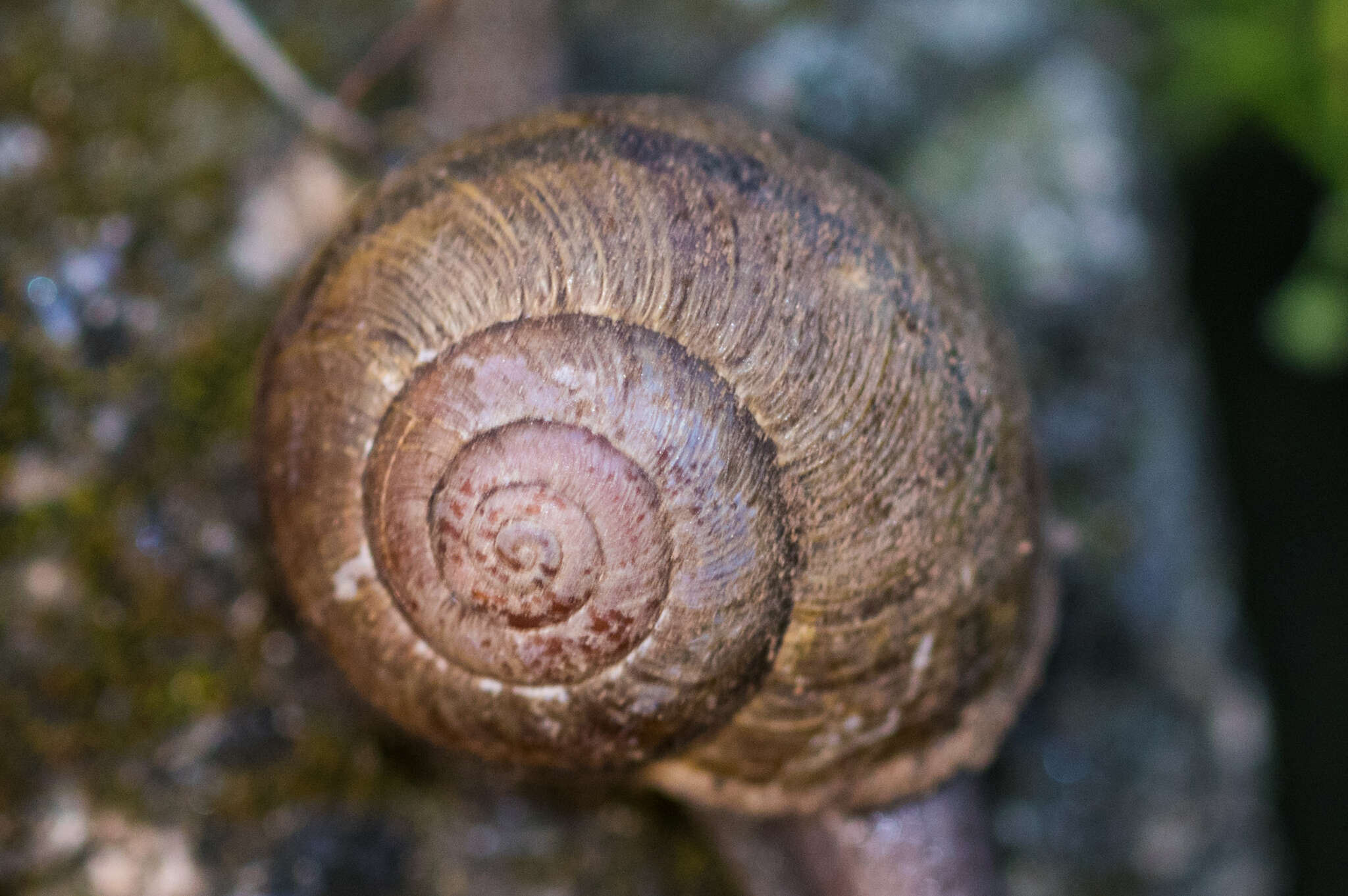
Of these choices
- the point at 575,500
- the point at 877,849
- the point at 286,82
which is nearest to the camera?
the point at 575,500

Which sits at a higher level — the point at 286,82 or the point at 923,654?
the point at 286,82

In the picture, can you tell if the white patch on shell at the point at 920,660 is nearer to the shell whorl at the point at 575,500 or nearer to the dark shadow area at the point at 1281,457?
the shell whorl at the point at 575,500

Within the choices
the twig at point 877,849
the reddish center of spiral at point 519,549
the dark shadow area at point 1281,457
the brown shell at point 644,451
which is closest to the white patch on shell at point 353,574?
the brown shell at point 644,451

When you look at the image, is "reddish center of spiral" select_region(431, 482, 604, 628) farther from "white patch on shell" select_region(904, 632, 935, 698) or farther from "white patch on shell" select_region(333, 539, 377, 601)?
"white patch on shell" select_region(904, 632, 935, 698)

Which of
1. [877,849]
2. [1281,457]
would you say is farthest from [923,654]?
[1281,457]

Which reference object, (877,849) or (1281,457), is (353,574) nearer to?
(877,849)

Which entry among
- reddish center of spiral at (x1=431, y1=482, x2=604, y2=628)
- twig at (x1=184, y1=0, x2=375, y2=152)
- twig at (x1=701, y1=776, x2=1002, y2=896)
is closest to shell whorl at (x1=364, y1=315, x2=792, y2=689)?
reddish center of spiral at (x1=431, y1=482, x2=604, y2=628)

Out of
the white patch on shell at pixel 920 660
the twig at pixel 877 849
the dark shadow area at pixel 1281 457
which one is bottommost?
the dark shadow area at pixel 1281 457
